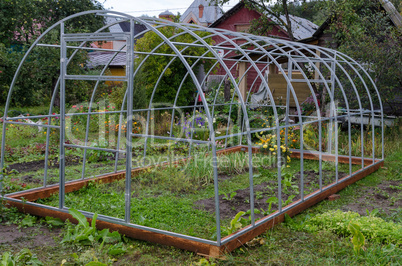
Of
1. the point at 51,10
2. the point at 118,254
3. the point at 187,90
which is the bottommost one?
the point at 118,254

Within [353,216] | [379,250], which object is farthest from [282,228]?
[379,250]

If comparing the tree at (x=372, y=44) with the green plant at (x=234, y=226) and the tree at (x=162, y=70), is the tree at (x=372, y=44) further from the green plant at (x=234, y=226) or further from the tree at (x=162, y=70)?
the green plant at (x=234, y=226)

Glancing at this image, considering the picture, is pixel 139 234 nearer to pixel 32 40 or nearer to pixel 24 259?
pixel 24 259

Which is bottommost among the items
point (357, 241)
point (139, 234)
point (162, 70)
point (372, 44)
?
point (139, 234)

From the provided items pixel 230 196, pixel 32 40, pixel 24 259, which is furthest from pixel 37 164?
pixel 32 40

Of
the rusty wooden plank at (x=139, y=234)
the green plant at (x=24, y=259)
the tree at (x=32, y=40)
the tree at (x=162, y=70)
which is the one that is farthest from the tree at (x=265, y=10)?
the green plant at (x=24, y=259)

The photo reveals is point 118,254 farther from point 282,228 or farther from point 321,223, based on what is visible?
point 321,223

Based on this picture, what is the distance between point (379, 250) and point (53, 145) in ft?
27.7

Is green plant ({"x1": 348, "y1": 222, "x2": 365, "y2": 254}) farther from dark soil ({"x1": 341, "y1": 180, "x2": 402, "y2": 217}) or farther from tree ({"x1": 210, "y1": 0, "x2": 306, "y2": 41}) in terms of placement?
tree ({"x1": 210, "y1": 0, "x2": 306, "y2": 41})

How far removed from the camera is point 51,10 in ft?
51.4

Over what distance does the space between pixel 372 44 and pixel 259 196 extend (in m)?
6.23

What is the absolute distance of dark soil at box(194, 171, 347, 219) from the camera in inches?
243

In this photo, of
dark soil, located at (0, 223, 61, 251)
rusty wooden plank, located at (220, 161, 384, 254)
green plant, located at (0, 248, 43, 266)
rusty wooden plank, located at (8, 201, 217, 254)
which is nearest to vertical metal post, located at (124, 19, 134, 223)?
rusty wooden plank, located at (8, 201, 217, 254)

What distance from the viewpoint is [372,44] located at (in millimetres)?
10719
